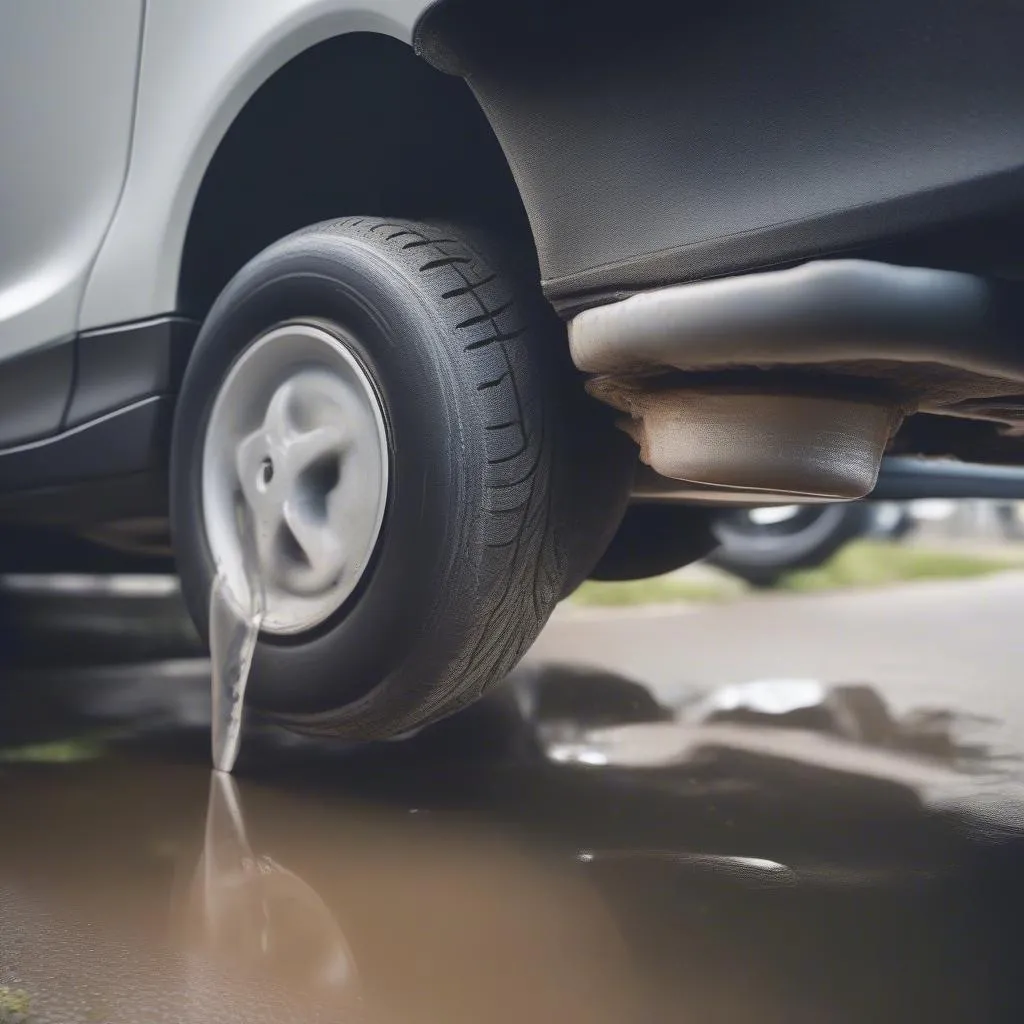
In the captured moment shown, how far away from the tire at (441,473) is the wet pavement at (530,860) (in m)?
0.20

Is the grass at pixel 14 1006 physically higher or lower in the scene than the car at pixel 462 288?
lower

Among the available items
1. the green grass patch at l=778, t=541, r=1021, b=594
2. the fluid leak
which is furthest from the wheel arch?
the green grass patch at l=778, t=541, r=1021, b=594

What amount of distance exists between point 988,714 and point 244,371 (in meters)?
1.67

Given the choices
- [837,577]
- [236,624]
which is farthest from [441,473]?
[837,577]

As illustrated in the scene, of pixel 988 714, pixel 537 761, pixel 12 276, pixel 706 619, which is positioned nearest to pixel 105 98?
pixel 12 276

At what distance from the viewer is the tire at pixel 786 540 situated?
414cm

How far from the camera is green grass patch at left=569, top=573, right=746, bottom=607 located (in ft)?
14.5

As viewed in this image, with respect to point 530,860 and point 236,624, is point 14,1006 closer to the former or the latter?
point 530,860

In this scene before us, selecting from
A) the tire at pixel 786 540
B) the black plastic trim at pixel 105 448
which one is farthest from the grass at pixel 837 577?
the black plastic trim at pixel 105 448

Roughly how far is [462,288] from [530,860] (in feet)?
2.45

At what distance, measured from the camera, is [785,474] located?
3.74 feet

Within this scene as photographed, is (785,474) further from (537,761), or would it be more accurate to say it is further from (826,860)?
(537,761)

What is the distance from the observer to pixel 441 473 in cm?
139

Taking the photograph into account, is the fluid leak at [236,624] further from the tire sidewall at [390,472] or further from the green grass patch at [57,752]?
the green grass patch at [57,752]
